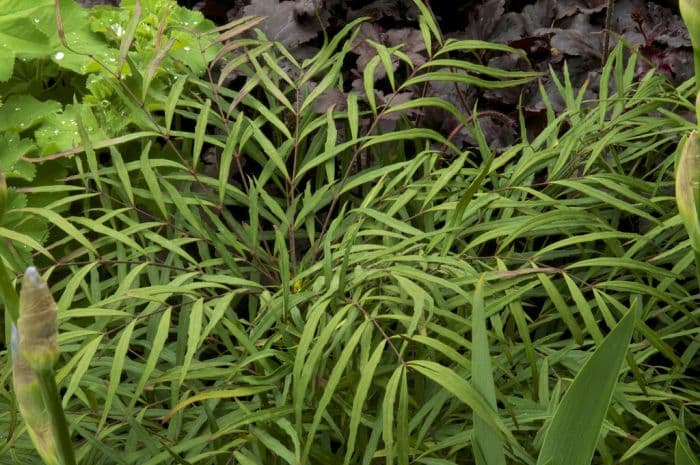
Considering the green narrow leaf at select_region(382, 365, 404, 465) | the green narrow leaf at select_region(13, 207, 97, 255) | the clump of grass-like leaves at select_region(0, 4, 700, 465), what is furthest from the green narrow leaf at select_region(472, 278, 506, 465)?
the green narrow leaf at select_region(13, 207, 97, 255)

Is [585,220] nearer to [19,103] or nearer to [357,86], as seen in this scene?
[357,86]

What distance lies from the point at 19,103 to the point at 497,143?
93cm

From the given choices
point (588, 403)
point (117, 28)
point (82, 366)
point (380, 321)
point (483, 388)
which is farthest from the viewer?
point (117, 28)

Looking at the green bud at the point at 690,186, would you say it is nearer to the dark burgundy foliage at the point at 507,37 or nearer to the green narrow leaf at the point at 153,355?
the green narrow leaf at the point at 153,355

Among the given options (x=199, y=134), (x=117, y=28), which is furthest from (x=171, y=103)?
(x=117, y=28)

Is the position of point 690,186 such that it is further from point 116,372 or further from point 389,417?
point 116,372

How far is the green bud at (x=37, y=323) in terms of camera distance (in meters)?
0.41

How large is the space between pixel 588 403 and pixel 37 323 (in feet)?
1.48

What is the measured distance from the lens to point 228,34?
155 cm

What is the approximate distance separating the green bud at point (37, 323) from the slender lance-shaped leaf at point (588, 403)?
409 millimetres

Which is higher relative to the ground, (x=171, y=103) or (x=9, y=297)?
(x=9, y=297)

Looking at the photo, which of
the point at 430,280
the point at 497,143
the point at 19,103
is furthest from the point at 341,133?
the point at 430,280

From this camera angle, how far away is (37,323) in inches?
16.7

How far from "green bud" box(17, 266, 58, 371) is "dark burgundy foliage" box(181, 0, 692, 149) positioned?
135 centimetres
